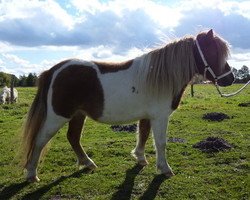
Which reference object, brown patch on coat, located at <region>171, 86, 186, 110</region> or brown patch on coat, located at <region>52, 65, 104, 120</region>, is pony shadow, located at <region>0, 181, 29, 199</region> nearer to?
brown patch on coat, located at <region>52, 65, 104, 120</region>

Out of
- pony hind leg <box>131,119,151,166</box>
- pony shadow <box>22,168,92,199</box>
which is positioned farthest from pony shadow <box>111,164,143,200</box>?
pony shadow <box>22,168,92,199</box>

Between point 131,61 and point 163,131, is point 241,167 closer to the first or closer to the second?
point 163,131

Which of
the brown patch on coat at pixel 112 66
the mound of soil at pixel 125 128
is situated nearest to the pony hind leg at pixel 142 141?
the brown patch on coat at pixel 112 66

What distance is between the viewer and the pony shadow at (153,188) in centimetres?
626

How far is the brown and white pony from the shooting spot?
22.6 ft

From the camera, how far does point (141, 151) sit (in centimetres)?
802

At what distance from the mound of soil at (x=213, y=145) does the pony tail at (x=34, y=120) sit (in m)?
3.99

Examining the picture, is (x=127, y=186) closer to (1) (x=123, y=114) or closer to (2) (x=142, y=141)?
(1) (x=123, y=114)

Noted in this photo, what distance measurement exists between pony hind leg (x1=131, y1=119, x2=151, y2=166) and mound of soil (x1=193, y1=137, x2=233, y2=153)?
1.78 metres

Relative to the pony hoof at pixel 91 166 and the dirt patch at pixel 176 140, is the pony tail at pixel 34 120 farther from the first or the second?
the dirt patch at pixel 176 140

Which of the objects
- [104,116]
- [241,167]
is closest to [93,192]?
[104,116]

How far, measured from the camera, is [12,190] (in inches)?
264

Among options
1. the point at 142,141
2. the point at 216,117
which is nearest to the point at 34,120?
the point at 142,141

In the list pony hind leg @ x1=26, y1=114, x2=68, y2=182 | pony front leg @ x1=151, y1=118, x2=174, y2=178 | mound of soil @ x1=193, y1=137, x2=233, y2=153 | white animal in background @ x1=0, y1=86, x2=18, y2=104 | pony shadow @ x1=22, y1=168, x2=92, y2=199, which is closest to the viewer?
pony shadow @ x1=22, y1=168, x2=92, y2=199
